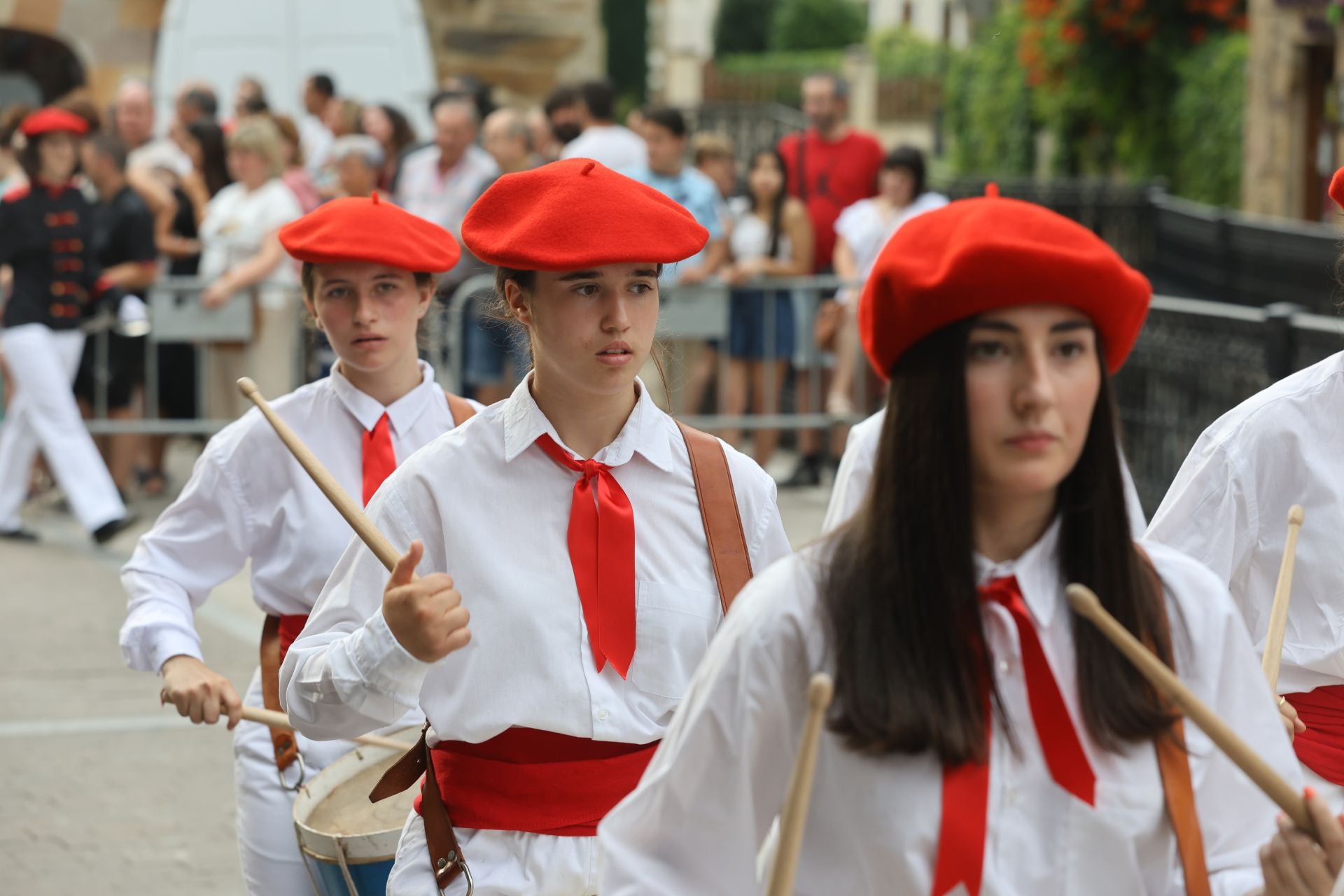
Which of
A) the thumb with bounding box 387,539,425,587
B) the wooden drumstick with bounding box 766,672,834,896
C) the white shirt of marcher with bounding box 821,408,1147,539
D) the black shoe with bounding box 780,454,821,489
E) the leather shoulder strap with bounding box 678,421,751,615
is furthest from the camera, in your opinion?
the black shoe with bounding box 780,454,821,489

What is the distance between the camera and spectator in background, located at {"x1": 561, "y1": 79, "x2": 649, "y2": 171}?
36.7 ft

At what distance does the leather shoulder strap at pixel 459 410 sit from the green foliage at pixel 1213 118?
17.3 meters

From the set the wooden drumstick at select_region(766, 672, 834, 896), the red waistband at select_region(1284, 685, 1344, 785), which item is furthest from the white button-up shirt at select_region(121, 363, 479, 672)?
the wooden drumstick at select_region(766, 672, 834, 896)

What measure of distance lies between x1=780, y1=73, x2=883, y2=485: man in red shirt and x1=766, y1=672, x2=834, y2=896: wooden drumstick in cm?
948

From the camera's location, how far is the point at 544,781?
10.4 ft

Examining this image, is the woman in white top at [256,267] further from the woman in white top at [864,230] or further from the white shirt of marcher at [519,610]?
the white shirt of marcher at [519,610]

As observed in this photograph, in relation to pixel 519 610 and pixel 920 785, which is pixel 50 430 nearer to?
pixel 519 610

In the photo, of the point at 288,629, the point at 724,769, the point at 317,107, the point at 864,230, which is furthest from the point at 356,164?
the point at 724,769

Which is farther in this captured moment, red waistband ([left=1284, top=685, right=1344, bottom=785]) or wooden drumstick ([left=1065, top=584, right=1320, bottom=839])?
red waistband ([left=1284, top=685, right=1344, bottom=785])

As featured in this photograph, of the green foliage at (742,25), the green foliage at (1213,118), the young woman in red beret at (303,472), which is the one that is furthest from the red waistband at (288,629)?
the green foliage at (742,25)

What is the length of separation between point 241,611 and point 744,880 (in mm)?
7227

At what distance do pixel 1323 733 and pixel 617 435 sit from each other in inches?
55.0

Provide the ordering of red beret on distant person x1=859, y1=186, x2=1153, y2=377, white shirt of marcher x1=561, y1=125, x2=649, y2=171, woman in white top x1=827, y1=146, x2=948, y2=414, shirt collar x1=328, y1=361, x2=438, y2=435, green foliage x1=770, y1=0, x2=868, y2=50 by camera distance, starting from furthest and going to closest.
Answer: green foliage x1=770, y1=0, x2=868, y2=50, white shirt of marcher x1=561, y1=125, x2=649, y2=171, woman in white top x1=827, y1=146, x2=948, y2=414, shirt collar x1=328, y1=361, x2=438, y2=435, red beret on distant person x1=859, y1=186, x2=1153, y2=377

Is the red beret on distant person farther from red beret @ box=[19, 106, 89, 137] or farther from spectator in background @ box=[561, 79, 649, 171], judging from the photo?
red beret @ box=[19, 106, 89, 137]
